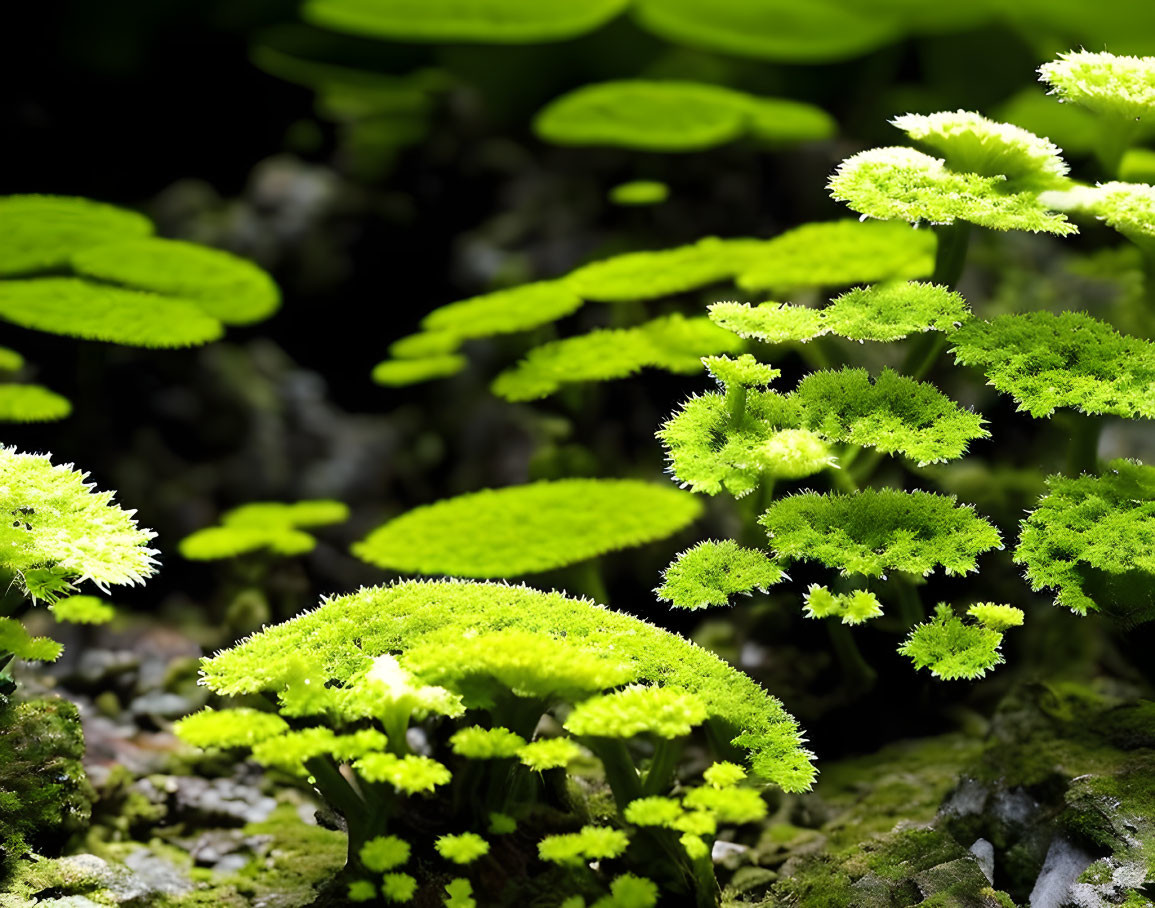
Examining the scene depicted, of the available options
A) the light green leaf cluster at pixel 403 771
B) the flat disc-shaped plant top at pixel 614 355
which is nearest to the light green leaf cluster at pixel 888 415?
the flat disc-shaped plant top at pixel 614 355

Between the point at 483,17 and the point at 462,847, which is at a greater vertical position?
the point at 483,17

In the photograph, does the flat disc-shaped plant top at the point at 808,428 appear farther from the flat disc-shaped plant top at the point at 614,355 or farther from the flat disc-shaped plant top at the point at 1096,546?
the flat disc-shaped plant top at the point at 614,355

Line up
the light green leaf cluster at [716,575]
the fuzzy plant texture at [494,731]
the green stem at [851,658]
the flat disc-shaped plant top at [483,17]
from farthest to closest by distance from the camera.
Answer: the flat disc-shaped plant top at [483,17], the green stem at [851,658], the light green leaf cluster at [716,575], the fuzzy plant texture at [494,731]

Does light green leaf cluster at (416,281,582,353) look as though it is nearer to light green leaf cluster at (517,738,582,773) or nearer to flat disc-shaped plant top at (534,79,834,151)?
flat disc-shaped plant top at (534,79,834,151)

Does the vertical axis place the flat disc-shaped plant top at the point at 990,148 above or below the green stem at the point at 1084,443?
above

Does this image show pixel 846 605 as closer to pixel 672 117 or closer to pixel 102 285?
pixel 102 285

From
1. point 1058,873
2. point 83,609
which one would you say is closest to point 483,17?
point 83,609

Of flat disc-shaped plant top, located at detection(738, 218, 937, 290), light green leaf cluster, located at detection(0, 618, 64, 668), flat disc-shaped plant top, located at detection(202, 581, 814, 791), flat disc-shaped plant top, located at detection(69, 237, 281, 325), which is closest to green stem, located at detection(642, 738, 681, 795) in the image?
flat disc-shaped plant top, located at detection(202, 581, 814, 791)
